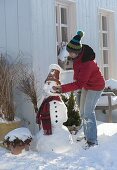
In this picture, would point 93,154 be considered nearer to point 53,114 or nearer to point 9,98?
point 53,114

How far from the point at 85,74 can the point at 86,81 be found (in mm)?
114

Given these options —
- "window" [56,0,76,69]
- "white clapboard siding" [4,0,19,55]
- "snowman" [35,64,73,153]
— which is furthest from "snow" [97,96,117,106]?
"snowman" [35,64,73,153]

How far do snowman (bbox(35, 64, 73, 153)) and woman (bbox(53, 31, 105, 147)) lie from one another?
0.20 meters

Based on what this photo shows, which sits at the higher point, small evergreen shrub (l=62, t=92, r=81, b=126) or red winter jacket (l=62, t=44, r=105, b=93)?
red winter jacket (l=62, t=44, r=105, b=93)

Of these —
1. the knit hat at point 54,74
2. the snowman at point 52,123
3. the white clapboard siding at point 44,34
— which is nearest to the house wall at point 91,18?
the white clapboard siding at point 44,34

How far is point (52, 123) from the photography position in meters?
5.95

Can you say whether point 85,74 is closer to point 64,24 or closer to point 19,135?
point 19,135

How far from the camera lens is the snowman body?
5.82 meters

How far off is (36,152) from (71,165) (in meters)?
0.92

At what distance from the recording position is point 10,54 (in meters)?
7.44

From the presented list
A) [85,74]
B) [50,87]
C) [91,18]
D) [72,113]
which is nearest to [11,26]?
[50,87]

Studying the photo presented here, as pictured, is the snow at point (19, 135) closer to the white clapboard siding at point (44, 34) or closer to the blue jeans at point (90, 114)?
the blue jeans at point (90, 114)

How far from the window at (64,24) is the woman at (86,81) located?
228cm

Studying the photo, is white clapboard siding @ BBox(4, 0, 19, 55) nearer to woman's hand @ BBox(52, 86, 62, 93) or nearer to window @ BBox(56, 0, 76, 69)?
window @ BBox(56, 0, 76, 69)
